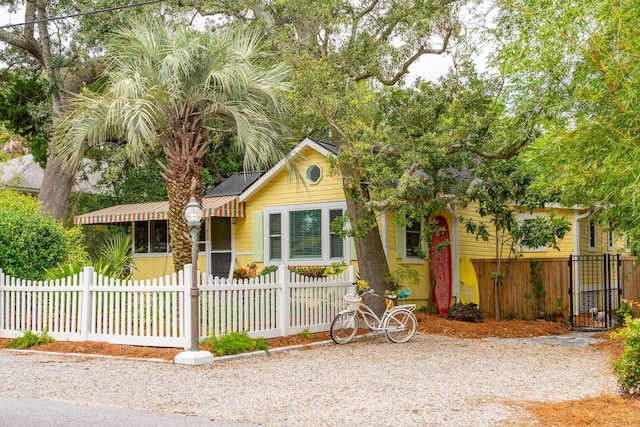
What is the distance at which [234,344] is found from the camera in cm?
1052

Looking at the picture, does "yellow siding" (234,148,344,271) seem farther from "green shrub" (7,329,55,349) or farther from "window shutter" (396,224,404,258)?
"green shrub" (7,329,55,349)

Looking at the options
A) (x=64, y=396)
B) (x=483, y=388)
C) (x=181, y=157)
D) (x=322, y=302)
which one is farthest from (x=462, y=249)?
(x=64, y=396)

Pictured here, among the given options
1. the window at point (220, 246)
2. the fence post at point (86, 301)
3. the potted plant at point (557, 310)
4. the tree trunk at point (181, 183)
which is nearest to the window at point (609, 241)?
the potted plant at point (557, 310)

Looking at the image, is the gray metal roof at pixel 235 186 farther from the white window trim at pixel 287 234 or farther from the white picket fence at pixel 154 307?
the white picket fence at pixel 154 307

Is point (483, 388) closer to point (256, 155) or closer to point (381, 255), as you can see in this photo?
point (256, 155)

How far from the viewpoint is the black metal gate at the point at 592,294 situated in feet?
48.9

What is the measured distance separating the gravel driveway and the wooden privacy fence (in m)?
4.74

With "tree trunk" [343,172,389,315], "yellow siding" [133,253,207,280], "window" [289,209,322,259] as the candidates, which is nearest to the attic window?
"window" [289,209,322,259]

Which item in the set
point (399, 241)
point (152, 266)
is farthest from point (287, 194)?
point (152, 266)

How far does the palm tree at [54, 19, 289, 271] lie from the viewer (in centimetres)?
1134

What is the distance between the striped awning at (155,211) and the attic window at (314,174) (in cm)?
220

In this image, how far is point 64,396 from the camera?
741 cm

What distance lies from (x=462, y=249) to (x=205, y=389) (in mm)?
11442

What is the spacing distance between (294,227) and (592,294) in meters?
8.14
